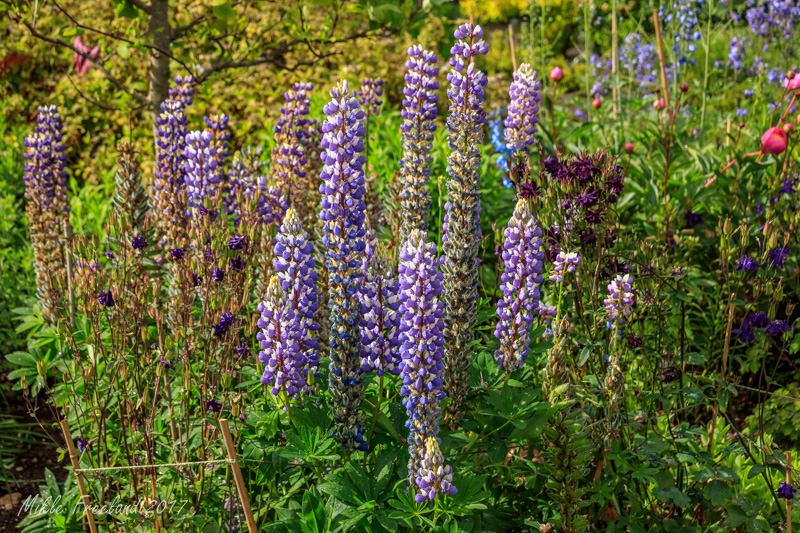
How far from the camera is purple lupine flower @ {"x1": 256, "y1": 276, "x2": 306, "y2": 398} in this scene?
1.91 meters

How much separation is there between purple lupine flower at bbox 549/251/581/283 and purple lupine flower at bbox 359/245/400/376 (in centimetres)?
60

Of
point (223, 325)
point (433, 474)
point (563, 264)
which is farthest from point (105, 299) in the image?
point (563, 264)

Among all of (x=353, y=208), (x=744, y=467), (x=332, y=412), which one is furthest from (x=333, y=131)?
(x=744, y=467)

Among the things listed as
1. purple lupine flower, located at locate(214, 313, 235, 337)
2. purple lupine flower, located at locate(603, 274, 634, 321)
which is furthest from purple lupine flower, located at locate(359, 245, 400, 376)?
purple lupine flower, located at locate(603, 274, 634, 321)

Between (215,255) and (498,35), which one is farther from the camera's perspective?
(498,35)

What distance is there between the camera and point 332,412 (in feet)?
6.56

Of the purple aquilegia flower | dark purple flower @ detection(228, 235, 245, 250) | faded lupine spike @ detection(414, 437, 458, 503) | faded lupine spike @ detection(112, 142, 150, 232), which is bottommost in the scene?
the purple aquilegia flower

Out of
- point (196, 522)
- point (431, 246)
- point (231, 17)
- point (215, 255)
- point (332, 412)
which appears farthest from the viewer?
point (231, 17)

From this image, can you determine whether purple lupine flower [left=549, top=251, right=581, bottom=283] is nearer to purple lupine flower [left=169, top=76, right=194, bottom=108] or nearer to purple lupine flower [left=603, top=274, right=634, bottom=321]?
purple lupine flower [left=603, top=274, right=634, bottom=321]

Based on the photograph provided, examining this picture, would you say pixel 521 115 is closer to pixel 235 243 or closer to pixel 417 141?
pixel 417 141

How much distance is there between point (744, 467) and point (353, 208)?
6.92ft

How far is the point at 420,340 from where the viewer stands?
1.81 m

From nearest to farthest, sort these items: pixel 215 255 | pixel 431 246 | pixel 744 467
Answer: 1. pixel 431 246
2. pixel 215 255
3. pixel 744 467

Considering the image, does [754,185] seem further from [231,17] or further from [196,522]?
[196,522]
